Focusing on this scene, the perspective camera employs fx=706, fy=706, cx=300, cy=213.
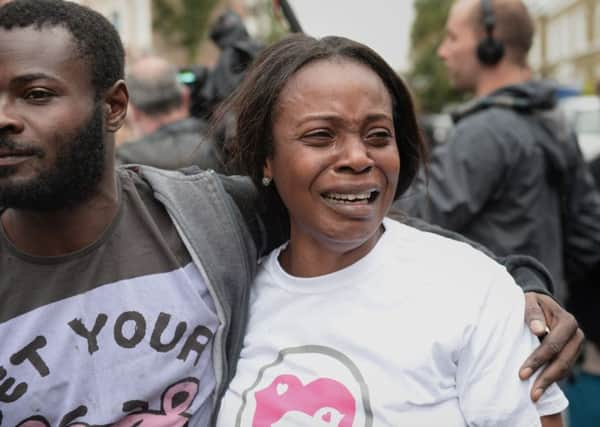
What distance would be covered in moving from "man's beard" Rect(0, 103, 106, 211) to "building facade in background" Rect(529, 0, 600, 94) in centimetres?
4955

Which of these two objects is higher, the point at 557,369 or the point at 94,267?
the point at 94,267

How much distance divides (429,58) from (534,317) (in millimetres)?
46666

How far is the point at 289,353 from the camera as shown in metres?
1.83

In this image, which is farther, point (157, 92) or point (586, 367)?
point (157, 92)

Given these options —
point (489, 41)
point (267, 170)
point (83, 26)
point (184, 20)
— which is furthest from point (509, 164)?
point (184, 20)

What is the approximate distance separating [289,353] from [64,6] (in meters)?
1.10

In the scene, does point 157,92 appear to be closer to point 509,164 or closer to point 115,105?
point 509,164

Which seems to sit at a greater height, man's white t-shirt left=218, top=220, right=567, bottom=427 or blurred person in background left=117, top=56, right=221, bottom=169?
man's white t-shirt left=218, top=220, right=567, bottom=427

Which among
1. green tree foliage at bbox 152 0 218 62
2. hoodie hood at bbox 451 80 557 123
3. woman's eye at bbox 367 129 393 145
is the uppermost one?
woman's eye at bbox 367 129 393 145

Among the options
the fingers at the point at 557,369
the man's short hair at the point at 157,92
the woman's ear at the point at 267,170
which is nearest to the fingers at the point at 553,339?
the fingers at the point at 557,369

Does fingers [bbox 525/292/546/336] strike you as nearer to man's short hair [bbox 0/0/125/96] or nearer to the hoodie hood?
man's short hair [bbox 0/0/125/96]

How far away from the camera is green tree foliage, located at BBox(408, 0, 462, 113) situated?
45.5 metres

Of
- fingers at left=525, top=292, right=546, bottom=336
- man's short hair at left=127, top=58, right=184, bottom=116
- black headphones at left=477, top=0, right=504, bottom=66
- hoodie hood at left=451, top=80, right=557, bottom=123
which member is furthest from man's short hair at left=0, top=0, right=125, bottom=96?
man's short hair at left=127, top=58, right=184, bottom=116

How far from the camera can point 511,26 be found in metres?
3.45
